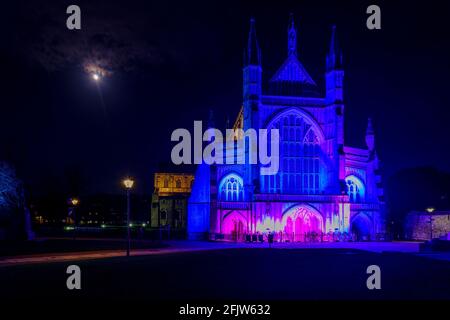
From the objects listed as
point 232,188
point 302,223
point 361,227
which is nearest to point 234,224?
point 232,188

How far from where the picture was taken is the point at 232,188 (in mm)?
58719

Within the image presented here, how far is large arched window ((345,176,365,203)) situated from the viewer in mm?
61594

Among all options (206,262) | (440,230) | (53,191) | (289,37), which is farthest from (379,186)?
(53,191)

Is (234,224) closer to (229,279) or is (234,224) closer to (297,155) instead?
(297,155)

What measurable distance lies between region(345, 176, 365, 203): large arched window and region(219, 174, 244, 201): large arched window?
12500 mm

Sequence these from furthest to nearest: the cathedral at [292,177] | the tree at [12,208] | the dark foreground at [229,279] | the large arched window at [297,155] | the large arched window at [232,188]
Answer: the large arched window at [232,188] < the large arched window at [297,155] < the cathedral at [292,177] < the tree at [12,208] < the dark foreground at [229,279]

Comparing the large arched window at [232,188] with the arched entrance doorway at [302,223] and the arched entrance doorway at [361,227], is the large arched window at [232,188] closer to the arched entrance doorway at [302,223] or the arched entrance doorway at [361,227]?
the arched entrance doorway at [302,223]

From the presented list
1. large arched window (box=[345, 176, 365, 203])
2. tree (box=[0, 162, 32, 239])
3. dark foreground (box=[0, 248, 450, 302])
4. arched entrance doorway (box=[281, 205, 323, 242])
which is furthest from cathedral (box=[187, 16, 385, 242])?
dark foreground (box=[0, 248, 450, 302])

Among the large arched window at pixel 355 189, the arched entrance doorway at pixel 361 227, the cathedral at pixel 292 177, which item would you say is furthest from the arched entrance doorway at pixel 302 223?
the large arched window at pixel 355 189

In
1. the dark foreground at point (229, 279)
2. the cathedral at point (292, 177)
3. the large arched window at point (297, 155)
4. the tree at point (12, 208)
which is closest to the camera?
the dark foreground at point (229, 279)

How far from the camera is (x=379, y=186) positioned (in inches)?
2441

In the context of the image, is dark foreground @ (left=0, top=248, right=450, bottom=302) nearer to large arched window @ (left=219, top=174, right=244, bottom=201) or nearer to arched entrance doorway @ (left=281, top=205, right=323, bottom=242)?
arched entrance doorway @ (left=281, top=205, right=323, bottom=242)

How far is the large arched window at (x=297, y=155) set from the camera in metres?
58.2

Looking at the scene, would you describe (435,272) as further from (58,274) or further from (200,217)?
(200,217)
